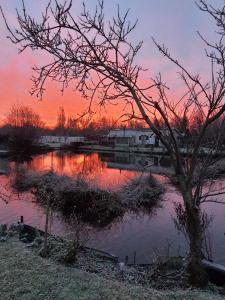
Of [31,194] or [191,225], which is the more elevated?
[191,225]

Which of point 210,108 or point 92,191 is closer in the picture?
point 210,108

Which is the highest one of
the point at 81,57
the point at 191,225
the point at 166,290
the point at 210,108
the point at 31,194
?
Answer: the point at 81,57

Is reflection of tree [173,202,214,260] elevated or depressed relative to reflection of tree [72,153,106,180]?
elevated

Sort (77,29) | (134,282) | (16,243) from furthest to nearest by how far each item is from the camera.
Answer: (16,243) < (134,282) < (77,29)

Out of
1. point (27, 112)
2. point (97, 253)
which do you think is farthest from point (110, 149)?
point (97, 253)

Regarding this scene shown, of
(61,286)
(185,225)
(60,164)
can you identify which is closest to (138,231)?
(185,225)

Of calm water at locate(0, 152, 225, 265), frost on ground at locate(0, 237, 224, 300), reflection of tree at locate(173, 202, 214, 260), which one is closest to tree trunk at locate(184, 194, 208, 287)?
frost on ground at locate(0, 237, 224, 300)

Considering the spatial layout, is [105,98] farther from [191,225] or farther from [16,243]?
[16,243]

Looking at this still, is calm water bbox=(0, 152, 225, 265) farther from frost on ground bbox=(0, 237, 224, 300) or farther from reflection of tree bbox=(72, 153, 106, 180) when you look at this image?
reflection of tree bbox=(72, 153, 106, 180)

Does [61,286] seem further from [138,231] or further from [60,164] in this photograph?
[60,164]

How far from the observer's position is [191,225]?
5.85m

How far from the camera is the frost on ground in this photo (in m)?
5.19

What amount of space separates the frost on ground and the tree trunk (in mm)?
367

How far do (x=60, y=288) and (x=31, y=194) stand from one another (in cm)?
1827
